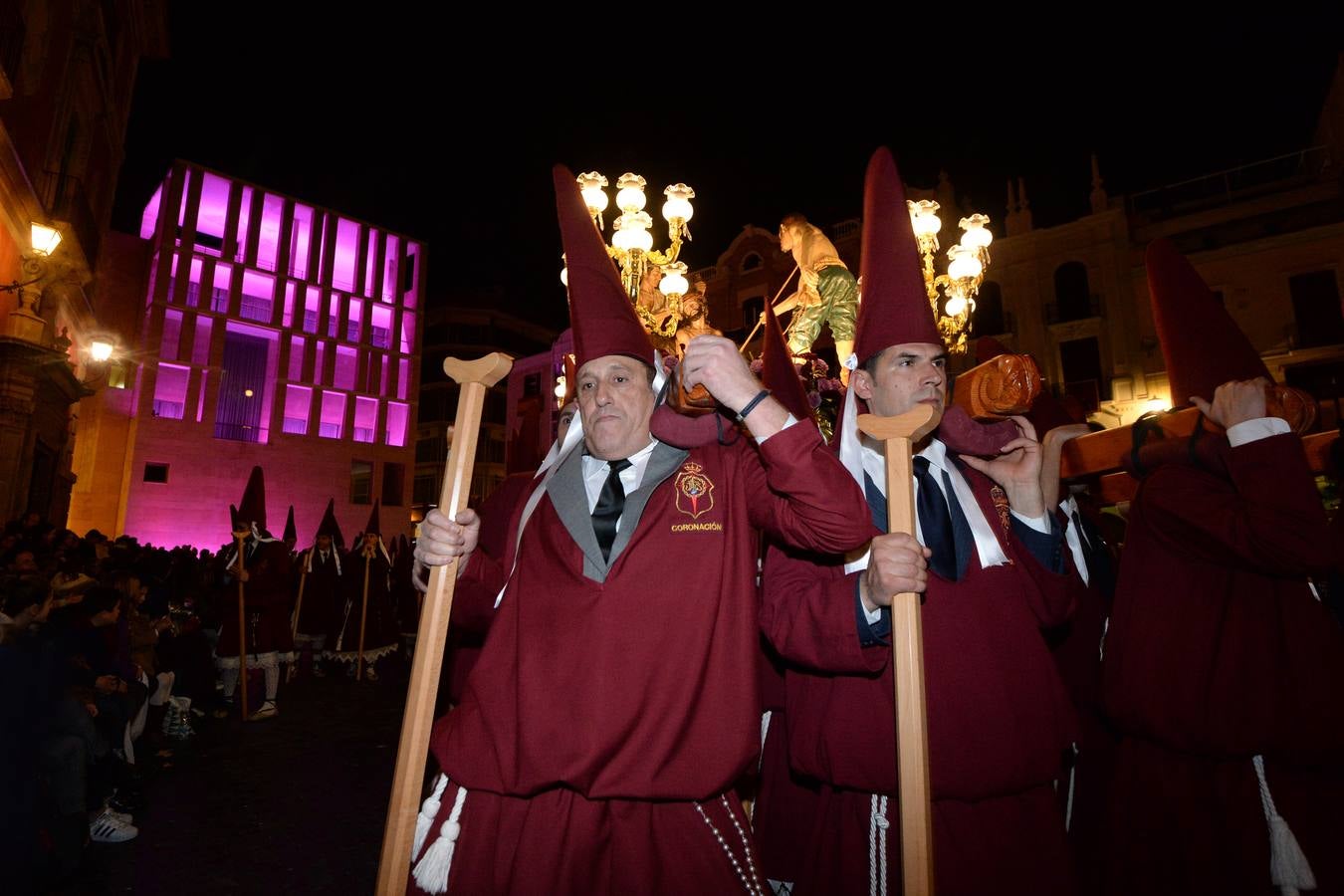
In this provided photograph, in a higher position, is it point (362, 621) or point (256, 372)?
point (256, 372)

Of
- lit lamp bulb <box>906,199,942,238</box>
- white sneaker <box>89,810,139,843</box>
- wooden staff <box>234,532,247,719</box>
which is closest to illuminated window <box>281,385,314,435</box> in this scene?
wooden staff <box>234,532,247,719</box>

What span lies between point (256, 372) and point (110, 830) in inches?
1231

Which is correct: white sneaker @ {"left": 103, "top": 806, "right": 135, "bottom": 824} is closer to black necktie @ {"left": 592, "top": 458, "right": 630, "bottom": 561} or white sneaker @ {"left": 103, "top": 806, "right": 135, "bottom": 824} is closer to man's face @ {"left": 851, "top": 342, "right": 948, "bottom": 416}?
black necktie @ {"left": 592, "top": 458, "right": 630, "bottom": 561}

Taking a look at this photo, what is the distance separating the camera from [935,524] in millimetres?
2176

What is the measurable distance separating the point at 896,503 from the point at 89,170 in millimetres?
20378

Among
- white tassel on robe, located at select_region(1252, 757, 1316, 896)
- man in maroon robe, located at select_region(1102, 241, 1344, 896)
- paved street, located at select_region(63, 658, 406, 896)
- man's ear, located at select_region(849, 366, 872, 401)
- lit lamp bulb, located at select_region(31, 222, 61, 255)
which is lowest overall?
paved street, located at select_region(63, 658, 406, 896)

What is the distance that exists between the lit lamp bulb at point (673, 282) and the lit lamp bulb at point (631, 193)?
0.97m

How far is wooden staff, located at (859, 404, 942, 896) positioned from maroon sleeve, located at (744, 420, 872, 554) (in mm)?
128

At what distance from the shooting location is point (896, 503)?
1.74 metres

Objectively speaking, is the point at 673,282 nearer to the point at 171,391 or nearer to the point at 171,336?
the point at 171,391

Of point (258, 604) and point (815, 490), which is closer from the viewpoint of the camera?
point (815, 490)

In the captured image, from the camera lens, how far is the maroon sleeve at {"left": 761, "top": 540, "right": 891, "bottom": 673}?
179cm

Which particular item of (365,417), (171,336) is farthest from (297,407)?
(171,336)

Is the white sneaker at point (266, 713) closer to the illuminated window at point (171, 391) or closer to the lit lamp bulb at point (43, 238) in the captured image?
the lit lamp bulb at point (43, 238)
